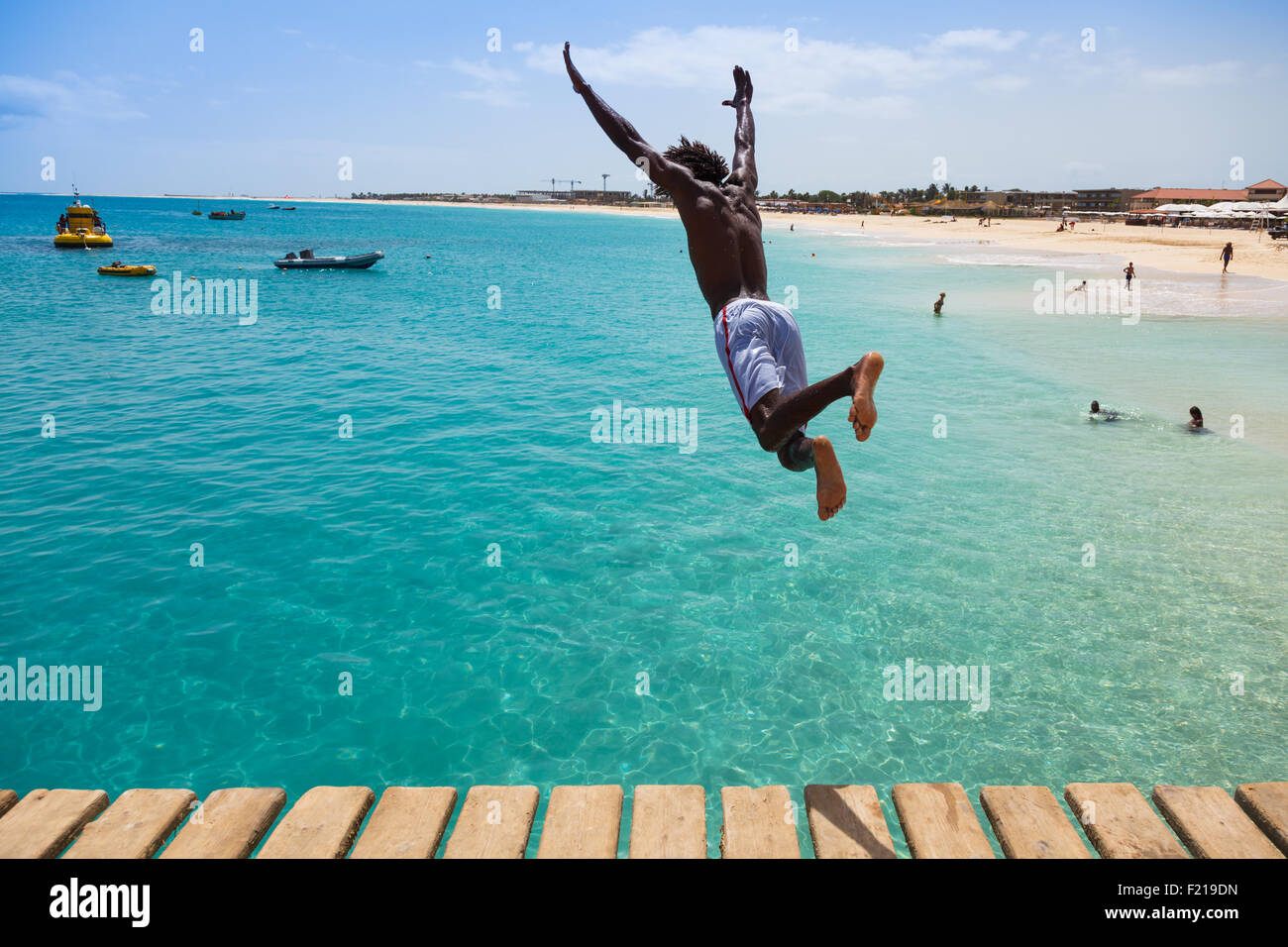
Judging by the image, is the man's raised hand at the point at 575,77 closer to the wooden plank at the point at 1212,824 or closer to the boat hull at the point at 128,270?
the wooden plank at the point at 1212,824

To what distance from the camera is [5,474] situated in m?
17.2

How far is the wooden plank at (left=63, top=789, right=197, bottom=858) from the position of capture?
4.06 meters

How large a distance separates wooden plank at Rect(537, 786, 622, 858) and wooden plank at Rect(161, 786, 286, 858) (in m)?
1.66

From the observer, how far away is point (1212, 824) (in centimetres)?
429

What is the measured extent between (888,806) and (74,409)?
82.3 ft

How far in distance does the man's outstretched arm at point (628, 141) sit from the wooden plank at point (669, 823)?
401 cm

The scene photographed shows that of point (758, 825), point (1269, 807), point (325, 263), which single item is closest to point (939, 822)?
point (758, 825)

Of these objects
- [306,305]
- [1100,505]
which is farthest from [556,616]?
[306,305]

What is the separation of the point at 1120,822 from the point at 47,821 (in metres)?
6.27

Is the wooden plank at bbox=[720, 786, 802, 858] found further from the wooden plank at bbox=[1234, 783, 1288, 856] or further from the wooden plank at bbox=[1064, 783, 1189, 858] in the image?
the wooden plank at bbox=[1234, 783, 1288, 856]

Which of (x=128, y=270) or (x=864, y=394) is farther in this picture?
Result: (x=128, y=270)

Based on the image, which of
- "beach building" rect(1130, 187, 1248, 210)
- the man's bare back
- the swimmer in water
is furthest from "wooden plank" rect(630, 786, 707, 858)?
"beach building" rect(1130, 187, 1248, 210)

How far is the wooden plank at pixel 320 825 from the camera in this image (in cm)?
403

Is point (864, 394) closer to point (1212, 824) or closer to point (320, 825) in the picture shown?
point (1212, 824)
